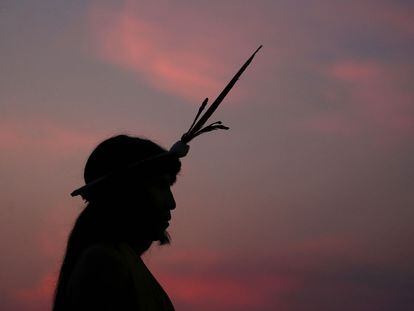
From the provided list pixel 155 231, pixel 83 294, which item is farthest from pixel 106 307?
pixel 155 231

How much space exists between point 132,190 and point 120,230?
9.2 inches

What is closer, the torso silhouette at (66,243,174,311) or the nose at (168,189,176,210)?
the torso silhouette at (66,243,174,311)

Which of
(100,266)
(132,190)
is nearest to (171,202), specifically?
(132,190)

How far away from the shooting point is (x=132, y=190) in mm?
4785

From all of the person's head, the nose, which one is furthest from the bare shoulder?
the nose

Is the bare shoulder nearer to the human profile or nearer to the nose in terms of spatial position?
the human profile

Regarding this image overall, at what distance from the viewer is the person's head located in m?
4.74

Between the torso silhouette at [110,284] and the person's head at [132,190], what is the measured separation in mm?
167

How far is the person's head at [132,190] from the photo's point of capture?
4742 millimetres

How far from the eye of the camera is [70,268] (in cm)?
472

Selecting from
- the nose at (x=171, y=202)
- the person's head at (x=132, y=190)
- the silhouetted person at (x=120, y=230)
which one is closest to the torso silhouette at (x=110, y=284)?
the silhouetted person at (x=120, y=230)

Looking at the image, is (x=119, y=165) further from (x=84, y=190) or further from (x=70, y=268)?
(x=70, y=268)

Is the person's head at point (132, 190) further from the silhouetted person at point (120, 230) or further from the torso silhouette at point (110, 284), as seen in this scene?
the torso silhouette at point (110, 284)

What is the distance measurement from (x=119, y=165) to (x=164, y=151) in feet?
1.02
